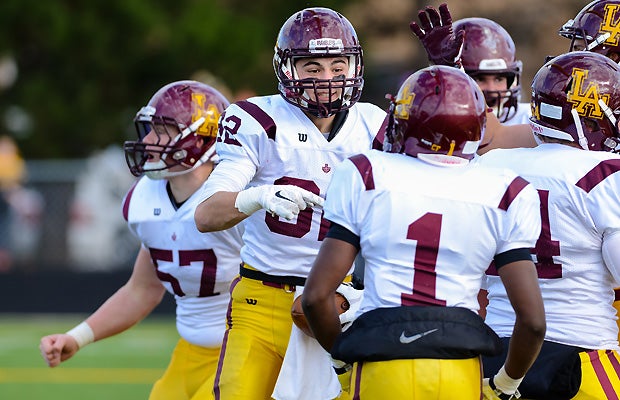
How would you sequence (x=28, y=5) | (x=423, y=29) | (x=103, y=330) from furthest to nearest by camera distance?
(x=28, y=5) < (x=103, y=330) < (x=423, y=29)

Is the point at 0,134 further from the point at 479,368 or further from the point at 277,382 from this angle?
the point at 479,368

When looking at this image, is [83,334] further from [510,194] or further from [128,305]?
[510,194]

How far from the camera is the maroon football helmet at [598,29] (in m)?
4.66

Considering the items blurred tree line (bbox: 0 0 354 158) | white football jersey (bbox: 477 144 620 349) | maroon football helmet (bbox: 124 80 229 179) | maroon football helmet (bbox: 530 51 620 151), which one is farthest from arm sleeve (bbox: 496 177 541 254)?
blurred tree line (bbox: 0 0 354 158)

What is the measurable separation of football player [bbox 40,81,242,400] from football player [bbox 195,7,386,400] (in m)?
0.55

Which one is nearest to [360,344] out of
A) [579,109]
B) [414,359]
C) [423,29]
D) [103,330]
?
[414,359]

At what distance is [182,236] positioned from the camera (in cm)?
470

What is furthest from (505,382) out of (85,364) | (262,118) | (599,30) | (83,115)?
(83,115)

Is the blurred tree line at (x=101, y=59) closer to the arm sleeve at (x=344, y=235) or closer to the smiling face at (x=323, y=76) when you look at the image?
the smiling face at (x=323, y=76)

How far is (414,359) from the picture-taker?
309 centimetres

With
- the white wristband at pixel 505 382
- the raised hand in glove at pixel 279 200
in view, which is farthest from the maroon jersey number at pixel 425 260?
the raised hand in glove at pixel 279 200

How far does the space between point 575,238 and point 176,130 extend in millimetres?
1874

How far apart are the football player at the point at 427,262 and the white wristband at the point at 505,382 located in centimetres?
12

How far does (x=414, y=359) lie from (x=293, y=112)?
4.22 ft
